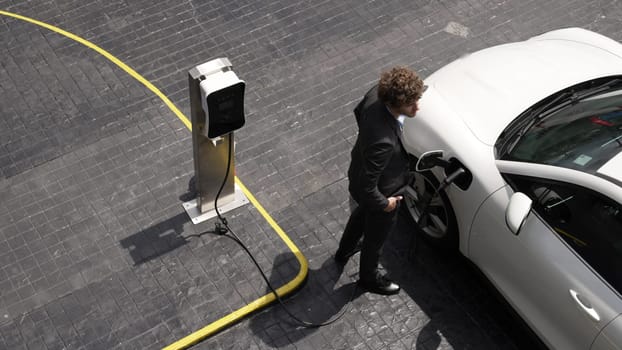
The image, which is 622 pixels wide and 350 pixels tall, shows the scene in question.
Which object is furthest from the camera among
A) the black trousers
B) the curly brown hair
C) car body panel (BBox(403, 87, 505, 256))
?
car body panel (BBox(403, 87, 505, 256))

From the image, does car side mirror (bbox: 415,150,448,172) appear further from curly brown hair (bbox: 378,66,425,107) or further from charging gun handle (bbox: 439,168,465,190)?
curly brown hair (bbox: 378,66,425,107)

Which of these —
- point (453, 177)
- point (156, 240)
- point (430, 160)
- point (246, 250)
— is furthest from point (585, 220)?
point (156, 240)

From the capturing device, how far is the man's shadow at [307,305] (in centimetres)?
683

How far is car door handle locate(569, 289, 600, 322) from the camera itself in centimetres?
586

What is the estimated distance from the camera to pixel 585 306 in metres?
5.92

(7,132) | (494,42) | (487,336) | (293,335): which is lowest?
(7,132)

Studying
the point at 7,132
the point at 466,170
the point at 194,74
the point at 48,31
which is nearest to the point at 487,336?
the point at 466,170

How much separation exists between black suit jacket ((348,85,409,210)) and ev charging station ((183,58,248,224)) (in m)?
1.06

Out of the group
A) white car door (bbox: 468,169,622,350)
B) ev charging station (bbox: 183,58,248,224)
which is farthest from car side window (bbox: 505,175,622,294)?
ev charging station (bbox: 183,58,248,224)

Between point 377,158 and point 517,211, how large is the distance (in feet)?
3.90

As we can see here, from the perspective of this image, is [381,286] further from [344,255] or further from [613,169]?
[613,169]

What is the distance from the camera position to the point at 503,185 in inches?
255

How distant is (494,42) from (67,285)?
5.23m

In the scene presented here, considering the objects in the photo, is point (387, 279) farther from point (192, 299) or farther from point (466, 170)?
point (192, 299)
